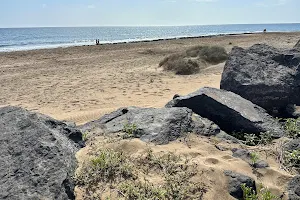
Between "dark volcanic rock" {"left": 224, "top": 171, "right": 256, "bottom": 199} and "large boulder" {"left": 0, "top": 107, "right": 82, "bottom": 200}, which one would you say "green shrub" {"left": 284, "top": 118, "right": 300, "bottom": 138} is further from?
"large boulder" {"left": 0, "top": 107, "right": 82, "bottom": 200}

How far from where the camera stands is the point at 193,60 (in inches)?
577

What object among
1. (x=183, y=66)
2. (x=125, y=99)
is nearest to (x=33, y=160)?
(x=125, y=99)

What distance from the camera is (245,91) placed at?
21.2ft

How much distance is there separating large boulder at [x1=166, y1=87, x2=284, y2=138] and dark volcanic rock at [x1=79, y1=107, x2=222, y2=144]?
1.28 feet

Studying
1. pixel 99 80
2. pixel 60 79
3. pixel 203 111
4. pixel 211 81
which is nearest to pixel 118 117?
pixel 203 111

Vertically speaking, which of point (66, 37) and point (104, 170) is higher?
point (104, 170)

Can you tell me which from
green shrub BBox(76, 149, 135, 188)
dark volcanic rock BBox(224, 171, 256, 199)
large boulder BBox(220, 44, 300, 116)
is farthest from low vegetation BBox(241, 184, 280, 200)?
large boulder BBox(220, 44, 300, 116)

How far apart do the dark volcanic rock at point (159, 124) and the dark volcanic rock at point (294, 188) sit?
50.9 inches

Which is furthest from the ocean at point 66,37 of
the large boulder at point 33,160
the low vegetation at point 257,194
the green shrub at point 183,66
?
the low vegetation at point 257,194

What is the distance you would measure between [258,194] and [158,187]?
1089mm

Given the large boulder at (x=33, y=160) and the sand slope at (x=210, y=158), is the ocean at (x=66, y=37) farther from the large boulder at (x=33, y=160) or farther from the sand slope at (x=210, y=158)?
the sand slope at (x=210, y=158)

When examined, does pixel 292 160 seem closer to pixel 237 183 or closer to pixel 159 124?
pixel 237 183

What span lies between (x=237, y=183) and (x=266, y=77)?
11.2ft

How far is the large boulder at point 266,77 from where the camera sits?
637 centimetres
